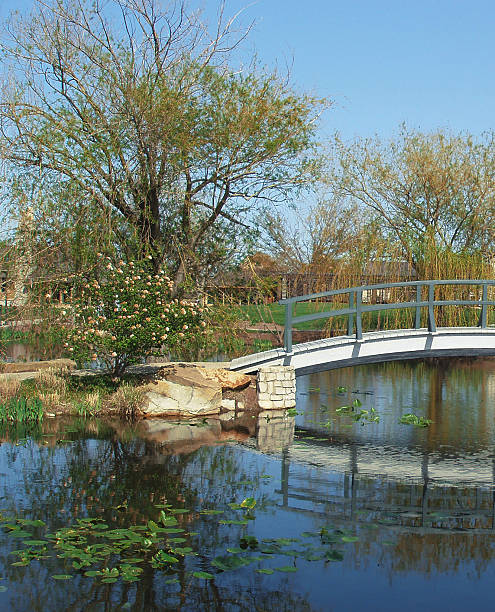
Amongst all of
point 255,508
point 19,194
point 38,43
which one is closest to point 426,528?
point 255,508

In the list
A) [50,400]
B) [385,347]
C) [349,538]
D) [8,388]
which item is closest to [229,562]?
[349,538]

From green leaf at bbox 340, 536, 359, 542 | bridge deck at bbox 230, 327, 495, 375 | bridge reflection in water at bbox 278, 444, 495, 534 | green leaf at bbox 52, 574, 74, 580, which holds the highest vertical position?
bridge deck at bbox 230, 327, 495, 375

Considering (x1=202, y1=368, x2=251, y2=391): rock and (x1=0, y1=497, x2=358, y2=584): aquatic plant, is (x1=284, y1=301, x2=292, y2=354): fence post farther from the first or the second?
(x1=0, y1=497, x2=358, y2=584): aquatic plant

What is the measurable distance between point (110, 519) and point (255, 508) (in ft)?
4.78

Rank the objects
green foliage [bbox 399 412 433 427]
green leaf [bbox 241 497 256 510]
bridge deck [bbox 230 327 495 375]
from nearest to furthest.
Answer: green leaf [bbox 241 497 256 510], green foliage [bbox 399 412 433 427], bridge deck [bbox 230 327 495 375]

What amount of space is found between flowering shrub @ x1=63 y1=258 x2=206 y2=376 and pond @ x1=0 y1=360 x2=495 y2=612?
1.46 metres

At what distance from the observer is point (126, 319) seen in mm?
13672

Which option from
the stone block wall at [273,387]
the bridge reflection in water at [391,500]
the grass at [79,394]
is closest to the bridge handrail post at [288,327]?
the stone block wall at [273,387]

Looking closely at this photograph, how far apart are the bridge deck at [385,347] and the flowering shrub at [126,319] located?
1867 mm

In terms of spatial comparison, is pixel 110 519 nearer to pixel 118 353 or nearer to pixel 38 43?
pixel 118 353

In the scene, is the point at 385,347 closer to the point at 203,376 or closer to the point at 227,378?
the point at 227,378

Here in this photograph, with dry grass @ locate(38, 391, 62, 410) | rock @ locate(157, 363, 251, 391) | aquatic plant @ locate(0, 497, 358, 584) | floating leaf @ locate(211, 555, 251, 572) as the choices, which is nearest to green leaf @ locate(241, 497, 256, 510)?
aquatic plant @ locate(0, 497, 358, 584)

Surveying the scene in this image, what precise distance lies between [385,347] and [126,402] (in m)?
4.72

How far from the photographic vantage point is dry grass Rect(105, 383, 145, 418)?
13766 mm
